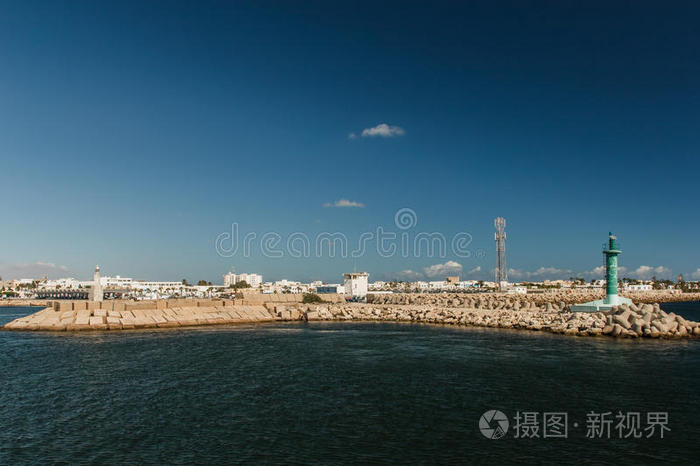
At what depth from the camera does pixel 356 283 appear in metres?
110

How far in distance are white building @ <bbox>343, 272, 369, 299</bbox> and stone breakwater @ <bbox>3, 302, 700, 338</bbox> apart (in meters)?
44.7

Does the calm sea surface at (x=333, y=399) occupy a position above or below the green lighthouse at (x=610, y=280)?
below

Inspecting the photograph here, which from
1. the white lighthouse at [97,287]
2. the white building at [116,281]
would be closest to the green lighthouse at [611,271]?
the white lighthouse at [97,287]

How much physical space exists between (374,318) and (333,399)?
1552 inches

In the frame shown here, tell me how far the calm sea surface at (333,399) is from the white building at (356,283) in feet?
244

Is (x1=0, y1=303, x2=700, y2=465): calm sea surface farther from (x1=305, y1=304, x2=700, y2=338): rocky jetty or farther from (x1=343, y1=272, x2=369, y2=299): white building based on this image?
(x1=343, y1=272, x2=369, y2=299): white building

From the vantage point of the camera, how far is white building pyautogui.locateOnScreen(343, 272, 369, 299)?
108938mm

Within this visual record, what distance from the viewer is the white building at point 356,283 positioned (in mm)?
108938

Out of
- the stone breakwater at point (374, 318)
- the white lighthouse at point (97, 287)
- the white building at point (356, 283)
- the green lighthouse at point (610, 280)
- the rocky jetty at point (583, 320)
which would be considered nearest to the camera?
the rocky jetty at point (583, 320)

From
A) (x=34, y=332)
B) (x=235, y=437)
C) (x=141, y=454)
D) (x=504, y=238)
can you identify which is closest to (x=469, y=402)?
(x=235, y=437)

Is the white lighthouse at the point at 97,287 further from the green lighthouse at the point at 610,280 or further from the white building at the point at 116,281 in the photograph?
the white building at the point at 116,281

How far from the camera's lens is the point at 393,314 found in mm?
59000

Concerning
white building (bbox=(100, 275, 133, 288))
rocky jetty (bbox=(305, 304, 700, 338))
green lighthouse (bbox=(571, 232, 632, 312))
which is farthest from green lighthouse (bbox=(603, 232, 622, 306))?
white building (bbox=(100, 275, 133, 288))

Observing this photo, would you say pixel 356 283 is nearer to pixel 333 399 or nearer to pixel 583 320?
pixel 583 320
